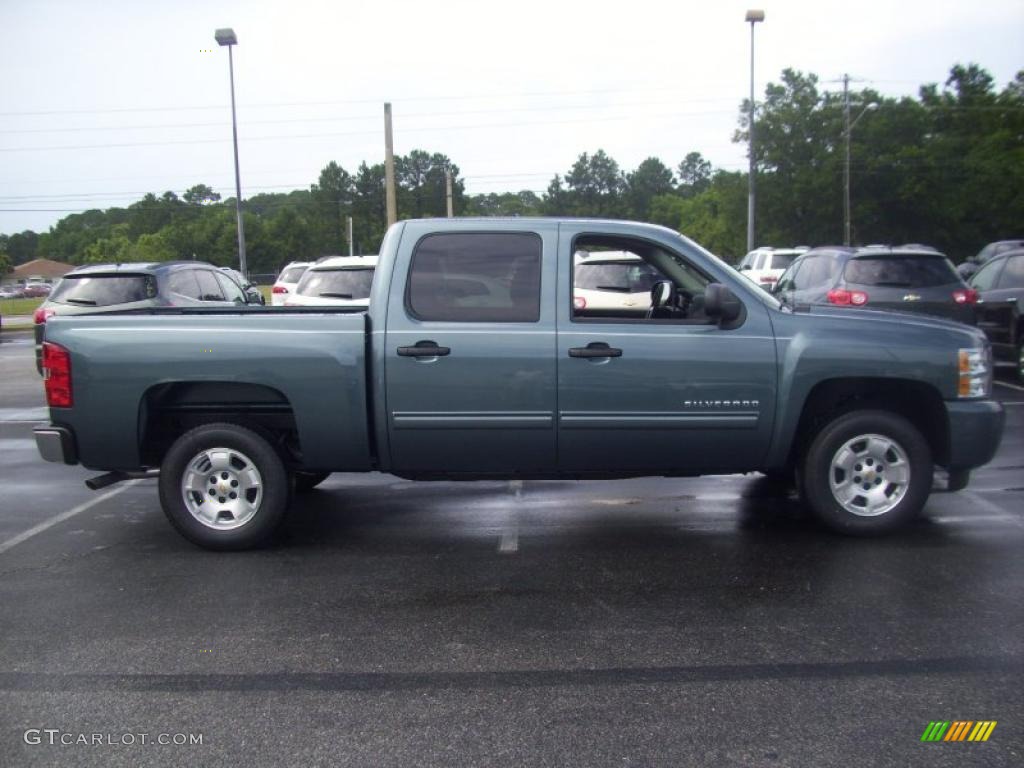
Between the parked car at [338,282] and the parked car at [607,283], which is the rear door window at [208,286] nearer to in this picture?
the parked car at [338,282]

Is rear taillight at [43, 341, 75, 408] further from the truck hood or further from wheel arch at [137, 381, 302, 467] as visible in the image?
the truck hood

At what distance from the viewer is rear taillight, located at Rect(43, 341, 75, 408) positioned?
591cm

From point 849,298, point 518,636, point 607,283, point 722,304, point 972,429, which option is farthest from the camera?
point 849,298

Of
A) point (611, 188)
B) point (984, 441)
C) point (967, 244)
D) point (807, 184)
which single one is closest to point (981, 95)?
point (967, 244)

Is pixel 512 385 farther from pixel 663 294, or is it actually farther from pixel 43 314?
pixel 43 314

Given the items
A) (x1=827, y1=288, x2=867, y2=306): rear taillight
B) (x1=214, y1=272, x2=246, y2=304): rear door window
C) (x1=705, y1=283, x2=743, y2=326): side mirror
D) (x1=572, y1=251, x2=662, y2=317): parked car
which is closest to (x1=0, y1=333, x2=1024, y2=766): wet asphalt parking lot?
(x1=705, y1=283, x2=743, y2=326): side mirror

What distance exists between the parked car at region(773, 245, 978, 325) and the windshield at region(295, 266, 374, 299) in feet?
17.6

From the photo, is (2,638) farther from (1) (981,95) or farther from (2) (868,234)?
(1) (981,95)

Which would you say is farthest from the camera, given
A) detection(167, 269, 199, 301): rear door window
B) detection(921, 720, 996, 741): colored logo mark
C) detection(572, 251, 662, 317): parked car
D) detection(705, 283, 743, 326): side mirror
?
detection(167, 269, 199, 301): rear door window

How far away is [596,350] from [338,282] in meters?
8.26

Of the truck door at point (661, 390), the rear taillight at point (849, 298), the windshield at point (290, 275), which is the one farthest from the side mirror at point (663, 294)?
the windshield at point (290, 275)

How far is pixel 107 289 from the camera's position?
517 inches

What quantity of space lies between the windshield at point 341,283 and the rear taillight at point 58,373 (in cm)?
744

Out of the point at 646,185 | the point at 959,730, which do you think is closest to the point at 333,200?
the point at 646,185
